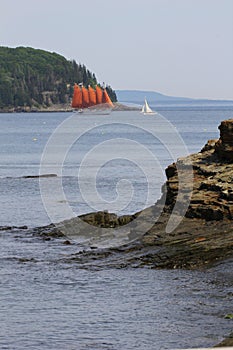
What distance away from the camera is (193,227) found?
24109mm

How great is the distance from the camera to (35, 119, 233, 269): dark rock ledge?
2222 centimetres

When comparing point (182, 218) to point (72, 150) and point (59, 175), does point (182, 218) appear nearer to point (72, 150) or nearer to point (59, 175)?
point (59, 175)

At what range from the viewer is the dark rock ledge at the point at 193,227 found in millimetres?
22219

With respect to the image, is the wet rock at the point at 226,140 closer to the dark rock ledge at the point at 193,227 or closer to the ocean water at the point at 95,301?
the dark rock ledge at the point at 193,227

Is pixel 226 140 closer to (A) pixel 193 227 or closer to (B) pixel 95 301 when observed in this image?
(A) pixel 193 227

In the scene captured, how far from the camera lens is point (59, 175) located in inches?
2172

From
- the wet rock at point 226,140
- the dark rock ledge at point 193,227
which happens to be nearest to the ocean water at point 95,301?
the dark rock ledge at point 193,227

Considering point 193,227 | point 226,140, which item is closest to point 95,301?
point 193,227

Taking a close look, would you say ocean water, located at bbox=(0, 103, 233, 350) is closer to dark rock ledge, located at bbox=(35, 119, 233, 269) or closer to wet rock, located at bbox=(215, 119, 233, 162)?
dark rock ledge, located at bbox=(35, 119, 233, 269)

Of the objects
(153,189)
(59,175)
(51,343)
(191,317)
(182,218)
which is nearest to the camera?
(51,343)

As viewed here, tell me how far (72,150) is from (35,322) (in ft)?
227

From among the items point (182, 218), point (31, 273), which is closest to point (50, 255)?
point (31, 273)

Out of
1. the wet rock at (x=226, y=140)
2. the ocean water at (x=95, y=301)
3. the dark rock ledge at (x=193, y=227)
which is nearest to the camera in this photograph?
the ocean water at (x=95, y=301)

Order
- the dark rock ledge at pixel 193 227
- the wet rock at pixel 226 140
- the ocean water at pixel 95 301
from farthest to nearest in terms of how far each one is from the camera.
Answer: the wet rock at pixel 226 140 → the dark rock ledge at pixel 193 227 → the ocean water at pixel 95 301
